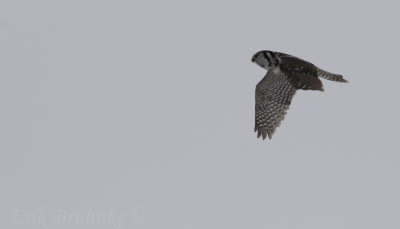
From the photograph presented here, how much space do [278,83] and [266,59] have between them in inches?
19.2

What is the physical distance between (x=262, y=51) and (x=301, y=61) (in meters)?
0.95

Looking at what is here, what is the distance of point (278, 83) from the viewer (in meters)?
14.6

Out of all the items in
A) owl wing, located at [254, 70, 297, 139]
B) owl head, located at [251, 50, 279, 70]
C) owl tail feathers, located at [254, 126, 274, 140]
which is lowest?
owl tail feathers, located at [254, 126, 274, 140]

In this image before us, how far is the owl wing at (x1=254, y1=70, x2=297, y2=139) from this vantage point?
574 inches

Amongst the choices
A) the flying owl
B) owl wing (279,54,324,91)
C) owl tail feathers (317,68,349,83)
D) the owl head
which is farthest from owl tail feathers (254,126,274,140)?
owl tail feathers (317,68,349,83)

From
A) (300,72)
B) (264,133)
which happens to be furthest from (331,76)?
(264,133)

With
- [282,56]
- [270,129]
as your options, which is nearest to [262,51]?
[282,56]

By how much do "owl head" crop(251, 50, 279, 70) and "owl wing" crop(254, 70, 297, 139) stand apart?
0.14 metres

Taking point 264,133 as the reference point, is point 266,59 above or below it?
above

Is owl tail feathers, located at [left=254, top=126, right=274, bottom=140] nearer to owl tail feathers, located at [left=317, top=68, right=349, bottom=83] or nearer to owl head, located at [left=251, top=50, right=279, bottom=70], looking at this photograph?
owl head, located at [left=251, top=50, right=279, bottom=70]

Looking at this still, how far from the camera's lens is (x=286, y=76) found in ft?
47.6

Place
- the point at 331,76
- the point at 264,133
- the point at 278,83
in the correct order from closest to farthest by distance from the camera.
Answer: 1. the point at 331,76
2. the point at 278,83
3. the point at 264,133

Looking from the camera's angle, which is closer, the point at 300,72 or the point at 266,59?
the point at 300,72

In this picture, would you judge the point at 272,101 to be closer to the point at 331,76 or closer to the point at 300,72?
the point at 300,72
